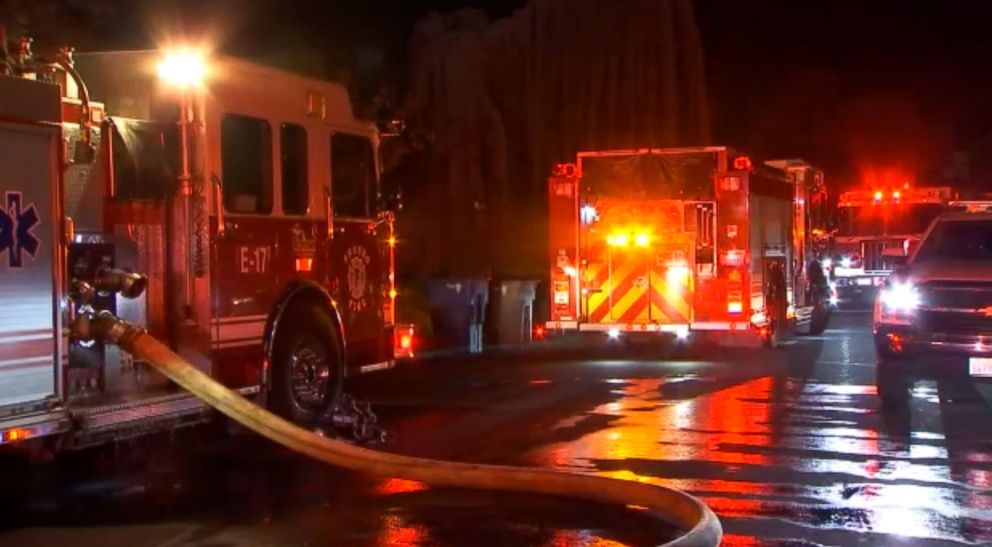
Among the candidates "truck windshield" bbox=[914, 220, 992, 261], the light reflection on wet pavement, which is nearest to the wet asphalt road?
the light reflection on wet pavement

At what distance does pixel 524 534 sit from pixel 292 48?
49.2 feet

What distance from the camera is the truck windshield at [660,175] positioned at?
17641 millimetres

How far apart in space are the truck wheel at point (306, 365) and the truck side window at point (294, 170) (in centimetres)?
82

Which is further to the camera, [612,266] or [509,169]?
[509,169]

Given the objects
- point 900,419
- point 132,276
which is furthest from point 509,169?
point 132,276

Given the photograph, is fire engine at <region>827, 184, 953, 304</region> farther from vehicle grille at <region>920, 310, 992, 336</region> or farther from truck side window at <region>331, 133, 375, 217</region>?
truck side window at <region>331, 133, 375, 217</region>

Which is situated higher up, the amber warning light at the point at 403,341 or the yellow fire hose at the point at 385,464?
the amber warning light at the point at 403,341

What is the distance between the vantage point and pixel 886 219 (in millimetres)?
26109

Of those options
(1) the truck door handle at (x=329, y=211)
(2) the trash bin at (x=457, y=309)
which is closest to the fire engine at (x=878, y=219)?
(2) the trash bin at (x=457, y=309)

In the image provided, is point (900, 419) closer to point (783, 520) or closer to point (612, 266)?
point (783, 520)

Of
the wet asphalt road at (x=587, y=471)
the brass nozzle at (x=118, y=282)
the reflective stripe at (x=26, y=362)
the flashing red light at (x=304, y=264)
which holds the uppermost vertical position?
the flashing red light at (x=304, y=264)

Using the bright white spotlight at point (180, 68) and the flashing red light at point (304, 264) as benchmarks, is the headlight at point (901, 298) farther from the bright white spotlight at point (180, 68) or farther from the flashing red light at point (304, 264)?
the bright white spotlight at point (180, 68)

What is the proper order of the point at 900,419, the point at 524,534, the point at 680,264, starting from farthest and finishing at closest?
the point at 680,264 → the point at 900,419 → the point at 524,534

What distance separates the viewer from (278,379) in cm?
1054
